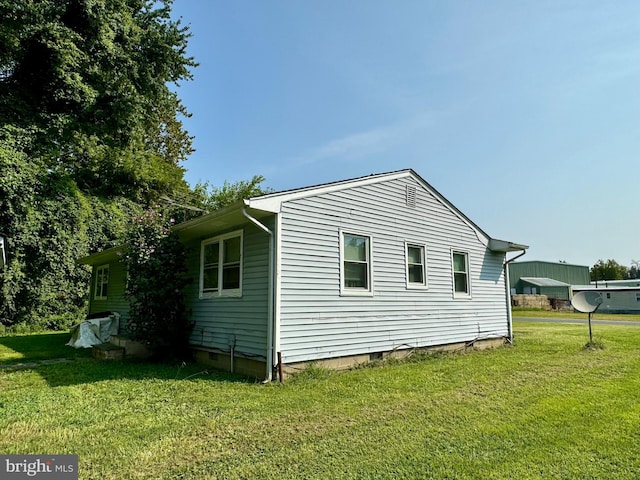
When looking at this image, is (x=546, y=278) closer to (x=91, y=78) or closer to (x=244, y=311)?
(x=244, y=311)

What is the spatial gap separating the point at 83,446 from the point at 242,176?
103 ft

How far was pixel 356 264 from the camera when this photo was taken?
7.82 meters

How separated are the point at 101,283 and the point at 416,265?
37.4 feet

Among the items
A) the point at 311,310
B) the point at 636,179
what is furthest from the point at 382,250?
the point at 636,179

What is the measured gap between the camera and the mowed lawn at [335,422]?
10.4ft

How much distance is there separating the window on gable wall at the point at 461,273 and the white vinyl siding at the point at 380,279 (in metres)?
0.15

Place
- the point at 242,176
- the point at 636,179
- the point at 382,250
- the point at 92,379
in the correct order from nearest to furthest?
1. the point at 92,379
2. the point at 382,250
3. the point at 636,179
4. the point at 242,176

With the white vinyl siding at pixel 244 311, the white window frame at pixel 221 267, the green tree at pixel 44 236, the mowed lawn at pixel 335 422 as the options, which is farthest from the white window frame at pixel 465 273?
the green tree at pixel 44 236

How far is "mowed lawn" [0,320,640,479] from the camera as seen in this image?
3.17 metres

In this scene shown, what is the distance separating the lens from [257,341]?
659cm

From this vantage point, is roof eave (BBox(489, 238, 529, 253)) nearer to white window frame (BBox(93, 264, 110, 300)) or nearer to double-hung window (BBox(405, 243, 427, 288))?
double-hung window (BBox(405, 243, 427, 288))

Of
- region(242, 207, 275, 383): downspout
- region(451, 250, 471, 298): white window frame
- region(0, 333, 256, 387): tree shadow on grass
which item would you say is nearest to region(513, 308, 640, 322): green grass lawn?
region(451, 250, 471, 298): white window frame

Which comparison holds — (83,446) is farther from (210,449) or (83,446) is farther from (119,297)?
(119,297)

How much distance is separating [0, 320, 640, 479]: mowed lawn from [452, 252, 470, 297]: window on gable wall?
308 cm
